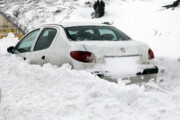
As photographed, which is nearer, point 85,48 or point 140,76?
point 85,48

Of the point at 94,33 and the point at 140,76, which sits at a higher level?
the point at 94,33

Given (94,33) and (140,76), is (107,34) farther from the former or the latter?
(140,76)

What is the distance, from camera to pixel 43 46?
6039 mm

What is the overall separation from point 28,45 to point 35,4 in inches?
943

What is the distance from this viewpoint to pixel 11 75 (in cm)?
584

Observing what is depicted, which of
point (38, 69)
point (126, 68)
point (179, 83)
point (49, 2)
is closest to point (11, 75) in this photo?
point (38, 69)

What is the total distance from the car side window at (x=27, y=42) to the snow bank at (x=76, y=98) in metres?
1.31

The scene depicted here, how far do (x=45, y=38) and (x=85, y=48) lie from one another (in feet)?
4.84

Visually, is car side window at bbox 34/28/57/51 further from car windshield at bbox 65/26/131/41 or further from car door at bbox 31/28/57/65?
car windshield at bbox 65/26/131/41

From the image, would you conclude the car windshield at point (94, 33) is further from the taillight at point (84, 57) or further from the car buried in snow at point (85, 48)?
the taillight at point (84, 57)

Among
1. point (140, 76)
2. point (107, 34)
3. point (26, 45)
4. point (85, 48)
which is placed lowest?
point (26, 45)

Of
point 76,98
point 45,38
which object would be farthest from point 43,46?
point 76,98

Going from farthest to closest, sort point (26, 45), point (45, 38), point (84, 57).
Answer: point (26, 45), point (45, 38), point (84, 57)

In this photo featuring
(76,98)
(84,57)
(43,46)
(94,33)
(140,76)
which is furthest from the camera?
(43,46)
